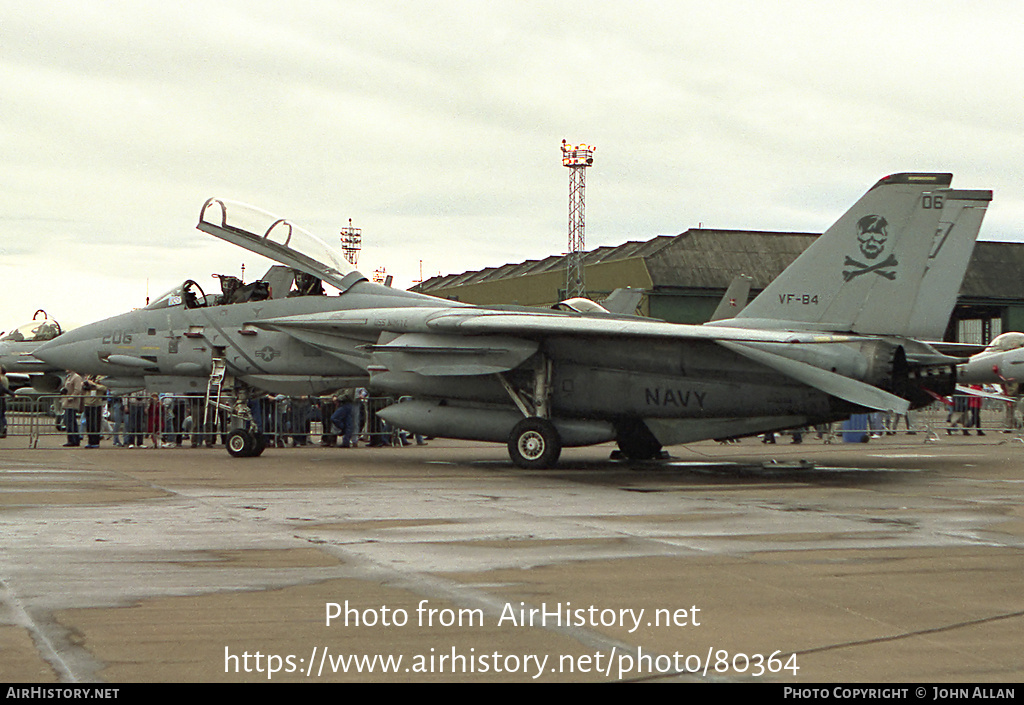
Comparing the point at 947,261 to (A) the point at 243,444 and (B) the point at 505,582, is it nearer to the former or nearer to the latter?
(A) the point at 243,444

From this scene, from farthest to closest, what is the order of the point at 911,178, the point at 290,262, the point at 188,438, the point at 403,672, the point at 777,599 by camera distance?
1. the point at 188,438
2. the point at 290,262
3. the point at 911,178
4. the point at 777,599
5. the point at 403,672

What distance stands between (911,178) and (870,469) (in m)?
3.99

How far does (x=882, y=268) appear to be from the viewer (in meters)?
13.4

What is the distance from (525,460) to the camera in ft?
46.2

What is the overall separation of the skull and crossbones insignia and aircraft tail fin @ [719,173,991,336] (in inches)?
0.5

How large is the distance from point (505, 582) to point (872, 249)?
9.36 m

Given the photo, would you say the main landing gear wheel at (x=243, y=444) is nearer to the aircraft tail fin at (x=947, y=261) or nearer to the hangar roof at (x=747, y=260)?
the aircraft tail fin at (x=947, y=261)

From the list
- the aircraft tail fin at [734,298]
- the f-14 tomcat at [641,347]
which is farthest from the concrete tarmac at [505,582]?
the aircraft tail fin at [734,298]

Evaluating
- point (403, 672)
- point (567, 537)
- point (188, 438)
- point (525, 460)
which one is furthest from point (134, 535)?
point (188, 438)

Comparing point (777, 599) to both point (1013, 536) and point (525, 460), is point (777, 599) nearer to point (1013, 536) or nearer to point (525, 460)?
point (1013, 536)

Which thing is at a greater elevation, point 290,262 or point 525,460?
point 290,262

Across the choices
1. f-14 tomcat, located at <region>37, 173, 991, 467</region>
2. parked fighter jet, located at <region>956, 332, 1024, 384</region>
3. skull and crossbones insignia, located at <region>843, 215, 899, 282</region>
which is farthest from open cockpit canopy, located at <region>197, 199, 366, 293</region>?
parked fighter jet, located at <region>956, 332, 1024, 384</region>

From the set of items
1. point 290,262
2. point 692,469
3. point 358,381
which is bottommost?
point 692,469

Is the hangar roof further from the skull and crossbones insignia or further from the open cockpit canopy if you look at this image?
the skull and crossbones insignia
